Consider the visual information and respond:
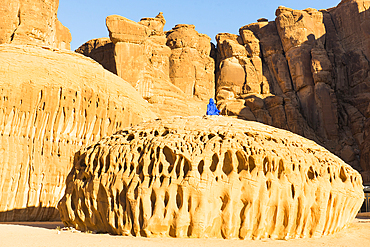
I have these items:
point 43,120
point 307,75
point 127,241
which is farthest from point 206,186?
point 307,75

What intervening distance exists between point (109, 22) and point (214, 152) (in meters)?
25.0

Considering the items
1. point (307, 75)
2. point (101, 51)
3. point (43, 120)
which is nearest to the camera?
point (43, 120)

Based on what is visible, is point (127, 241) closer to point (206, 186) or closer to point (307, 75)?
point (206, 186)

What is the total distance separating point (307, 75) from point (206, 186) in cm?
2967

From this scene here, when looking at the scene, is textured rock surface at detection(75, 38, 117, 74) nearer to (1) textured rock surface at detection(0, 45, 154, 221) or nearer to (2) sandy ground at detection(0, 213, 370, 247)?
(1) textured rock surface at detection(0, 45, 154, 221)

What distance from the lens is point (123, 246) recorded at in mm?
6336

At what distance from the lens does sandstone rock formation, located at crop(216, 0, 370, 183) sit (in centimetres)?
3288

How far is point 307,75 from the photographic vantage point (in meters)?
34.7

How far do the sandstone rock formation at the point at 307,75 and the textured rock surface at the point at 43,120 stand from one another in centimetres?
1969

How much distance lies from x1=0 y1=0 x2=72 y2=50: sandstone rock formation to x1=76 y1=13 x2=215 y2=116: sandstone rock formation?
7.33 meters

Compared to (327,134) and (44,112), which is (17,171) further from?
(327,134)

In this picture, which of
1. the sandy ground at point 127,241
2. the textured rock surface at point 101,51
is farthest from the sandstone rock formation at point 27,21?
the sandy ground at point 127,241

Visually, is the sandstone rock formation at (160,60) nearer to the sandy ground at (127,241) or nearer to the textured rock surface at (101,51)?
the textured rock surface at (101,51)

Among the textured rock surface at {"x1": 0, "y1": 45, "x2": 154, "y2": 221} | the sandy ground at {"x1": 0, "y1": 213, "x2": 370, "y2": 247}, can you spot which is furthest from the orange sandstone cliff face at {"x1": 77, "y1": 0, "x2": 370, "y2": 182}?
the sandy ground at {"x1": 0, "y1": 213, "x2": 370, "y2": 247}
